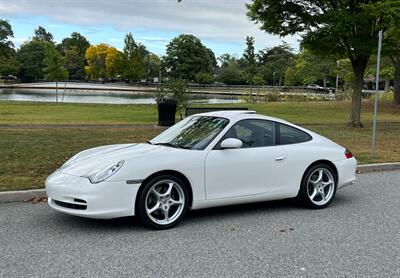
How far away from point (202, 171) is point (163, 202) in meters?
0.61

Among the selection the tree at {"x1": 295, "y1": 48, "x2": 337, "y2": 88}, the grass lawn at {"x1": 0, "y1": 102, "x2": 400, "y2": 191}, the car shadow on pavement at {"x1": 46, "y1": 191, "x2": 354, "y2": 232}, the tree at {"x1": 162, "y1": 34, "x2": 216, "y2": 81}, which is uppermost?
the tree at {"x1": 162, "y1": 34, "x2": 216, "y2": 81}

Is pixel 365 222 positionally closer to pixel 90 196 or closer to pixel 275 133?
pixel 275 133

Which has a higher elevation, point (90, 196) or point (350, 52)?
point (350, 52)

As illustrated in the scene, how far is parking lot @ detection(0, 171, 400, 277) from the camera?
14.9ft

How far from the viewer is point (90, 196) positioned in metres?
5.44

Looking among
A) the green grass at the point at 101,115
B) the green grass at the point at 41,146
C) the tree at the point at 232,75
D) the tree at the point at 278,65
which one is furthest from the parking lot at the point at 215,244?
the tree at the point at 232,75

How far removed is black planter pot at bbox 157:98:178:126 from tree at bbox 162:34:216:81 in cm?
8510

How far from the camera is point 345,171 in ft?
24.1

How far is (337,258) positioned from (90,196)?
8.67ft

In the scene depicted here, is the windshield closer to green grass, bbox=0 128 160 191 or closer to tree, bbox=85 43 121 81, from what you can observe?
green grass, bbox=0 128 160 191

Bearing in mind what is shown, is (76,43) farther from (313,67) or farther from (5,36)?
(313,67)

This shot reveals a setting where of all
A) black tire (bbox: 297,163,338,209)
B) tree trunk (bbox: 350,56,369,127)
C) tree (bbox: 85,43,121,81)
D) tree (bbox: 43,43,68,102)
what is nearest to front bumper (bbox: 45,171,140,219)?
black tire (bbox: 297,163,338,209)

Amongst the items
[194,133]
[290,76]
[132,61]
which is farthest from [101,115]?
[132,61]

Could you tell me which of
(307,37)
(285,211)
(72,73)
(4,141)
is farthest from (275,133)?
(72,73)
